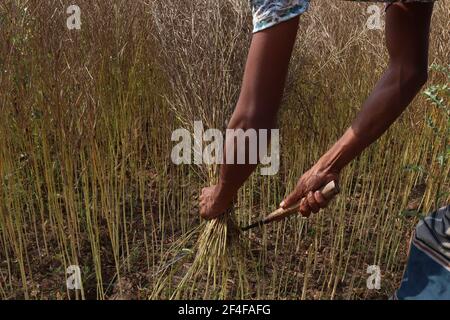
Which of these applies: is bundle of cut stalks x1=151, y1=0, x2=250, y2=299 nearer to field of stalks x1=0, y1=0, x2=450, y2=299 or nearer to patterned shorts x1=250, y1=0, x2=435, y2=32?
field of stalks x1=0, y1=0, x2=450, y2=299

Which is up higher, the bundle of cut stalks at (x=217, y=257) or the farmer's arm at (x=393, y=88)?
the farmer's arm at (x=393, y=88)

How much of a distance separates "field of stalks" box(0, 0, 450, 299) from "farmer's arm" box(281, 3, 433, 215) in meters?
0.52

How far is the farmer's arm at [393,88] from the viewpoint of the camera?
1.37 meters

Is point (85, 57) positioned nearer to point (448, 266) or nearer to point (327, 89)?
point (327, 89)

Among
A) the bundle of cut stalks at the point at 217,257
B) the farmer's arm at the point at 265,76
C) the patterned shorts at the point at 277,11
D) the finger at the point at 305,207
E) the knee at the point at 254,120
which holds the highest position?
the patterned shorts at the point at 277,11

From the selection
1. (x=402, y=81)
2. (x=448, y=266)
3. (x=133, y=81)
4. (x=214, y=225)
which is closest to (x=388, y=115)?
(x=402, y=81)

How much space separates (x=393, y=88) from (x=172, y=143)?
120cm

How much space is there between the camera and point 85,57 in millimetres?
2062

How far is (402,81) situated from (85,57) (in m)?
1.07

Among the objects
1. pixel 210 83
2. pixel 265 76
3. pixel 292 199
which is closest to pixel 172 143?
pixel 210 83

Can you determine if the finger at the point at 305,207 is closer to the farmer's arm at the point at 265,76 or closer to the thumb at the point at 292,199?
the thumb at the point at 292,199

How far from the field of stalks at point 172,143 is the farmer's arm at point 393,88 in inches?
20.3

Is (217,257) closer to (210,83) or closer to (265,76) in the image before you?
(210,83)

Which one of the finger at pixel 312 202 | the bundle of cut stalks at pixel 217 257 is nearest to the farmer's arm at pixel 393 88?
the finger at pixel 312 202
